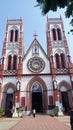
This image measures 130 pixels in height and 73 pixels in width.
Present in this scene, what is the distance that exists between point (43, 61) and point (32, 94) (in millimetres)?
7221

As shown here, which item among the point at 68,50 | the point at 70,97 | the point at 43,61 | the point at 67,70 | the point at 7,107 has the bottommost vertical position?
the point at 7,107

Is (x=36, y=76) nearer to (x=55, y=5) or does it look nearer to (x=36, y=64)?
(x=36, y=64)

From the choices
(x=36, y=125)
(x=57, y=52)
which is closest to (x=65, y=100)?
(x=57, y=52)

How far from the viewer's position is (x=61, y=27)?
3612 cm

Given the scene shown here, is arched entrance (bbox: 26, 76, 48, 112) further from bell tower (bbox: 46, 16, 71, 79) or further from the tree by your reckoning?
the tree

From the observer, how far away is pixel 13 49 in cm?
3278

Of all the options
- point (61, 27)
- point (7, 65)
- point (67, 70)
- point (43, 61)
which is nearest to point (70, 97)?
point (67, 70)

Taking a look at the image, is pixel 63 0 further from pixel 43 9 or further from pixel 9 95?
pixel 9 95

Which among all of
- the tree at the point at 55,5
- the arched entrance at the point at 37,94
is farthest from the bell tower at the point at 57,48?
the tree at the point at 55,5

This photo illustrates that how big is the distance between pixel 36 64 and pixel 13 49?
649cm

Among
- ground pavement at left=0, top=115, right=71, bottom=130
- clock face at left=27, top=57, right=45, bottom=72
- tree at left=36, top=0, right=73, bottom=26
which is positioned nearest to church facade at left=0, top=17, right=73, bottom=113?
clock face at left=27, top=57, right=45, bottom=72

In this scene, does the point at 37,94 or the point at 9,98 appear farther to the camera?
the point at 37,94

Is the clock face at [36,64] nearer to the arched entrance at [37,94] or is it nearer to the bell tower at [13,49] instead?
the arched entrance at [37,94]

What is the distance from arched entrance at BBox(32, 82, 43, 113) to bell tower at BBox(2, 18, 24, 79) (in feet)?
12.4
